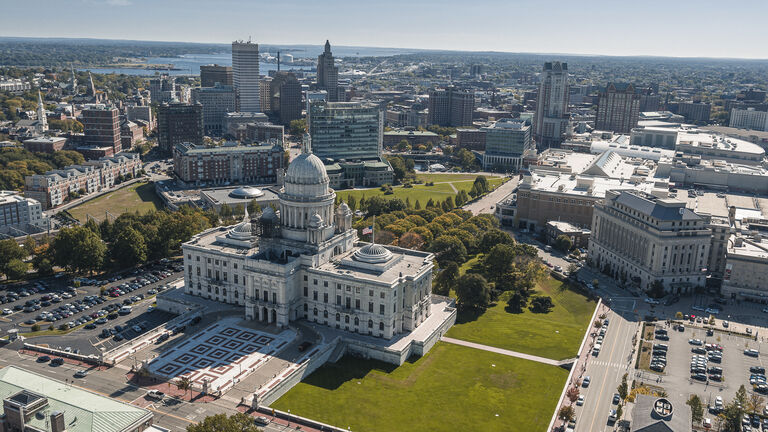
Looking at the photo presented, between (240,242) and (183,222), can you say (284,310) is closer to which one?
(240,242)

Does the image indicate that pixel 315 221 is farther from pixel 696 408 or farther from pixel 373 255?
pixel 696 408

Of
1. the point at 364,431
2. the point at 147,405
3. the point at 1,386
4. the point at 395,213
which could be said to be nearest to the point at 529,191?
the point at 395,213

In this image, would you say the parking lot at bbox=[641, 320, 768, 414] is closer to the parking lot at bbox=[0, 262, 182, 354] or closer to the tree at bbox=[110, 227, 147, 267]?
the parking lot at bbox=[0, 262, 182, 354]

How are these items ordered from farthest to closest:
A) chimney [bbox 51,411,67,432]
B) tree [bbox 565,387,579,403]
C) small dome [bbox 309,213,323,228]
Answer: small dome [bbox 309,213,323,228], tree [bbox 565,387,579,403], chimney [bbox 51,411,67,432]

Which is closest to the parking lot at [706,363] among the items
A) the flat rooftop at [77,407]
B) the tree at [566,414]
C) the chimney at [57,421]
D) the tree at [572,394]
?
the tree at [572,394]

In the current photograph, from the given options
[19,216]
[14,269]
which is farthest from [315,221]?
[19,216]

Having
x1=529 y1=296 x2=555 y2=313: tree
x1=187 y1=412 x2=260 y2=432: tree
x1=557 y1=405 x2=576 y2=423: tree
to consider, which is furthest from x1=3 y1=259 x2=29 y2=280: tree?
x1=557 y1=405 x2=576 y2=423: tree
